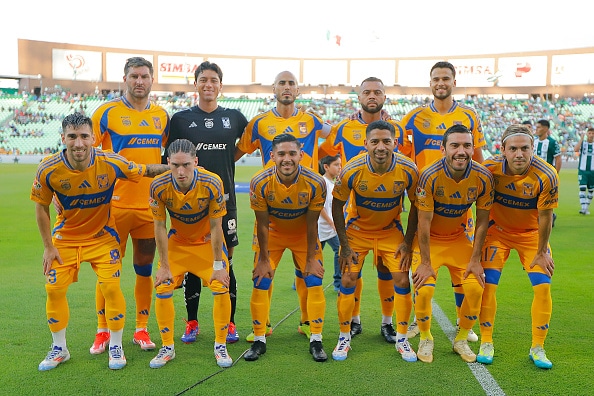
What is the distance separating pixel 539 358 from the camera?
4559mm

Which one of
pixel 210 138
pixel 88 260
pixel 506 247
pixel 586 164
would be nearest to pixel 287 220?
pixel 210 138

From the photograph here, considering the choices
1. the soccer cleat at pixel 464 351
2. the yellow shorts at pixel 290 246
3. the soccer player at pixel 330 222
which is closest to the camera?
the soccer cleat at pixel 464 351

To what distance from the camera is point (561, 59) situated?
178 ft

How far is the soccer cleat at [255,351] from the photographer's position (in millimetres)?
4785

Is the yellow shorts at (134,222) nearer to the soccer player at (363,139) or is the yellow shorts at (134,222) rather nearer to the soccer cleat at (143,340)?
the soccer cleat at (143,340)

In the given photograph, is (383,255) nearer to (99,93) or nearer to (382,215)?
(382,215)

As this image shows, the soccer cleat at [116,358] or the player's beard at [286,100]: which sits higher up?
the player's beard at [286,100]

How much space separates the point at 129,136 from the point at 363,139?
242 cm

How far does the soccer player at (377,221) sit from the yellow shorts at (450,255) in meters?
0.14

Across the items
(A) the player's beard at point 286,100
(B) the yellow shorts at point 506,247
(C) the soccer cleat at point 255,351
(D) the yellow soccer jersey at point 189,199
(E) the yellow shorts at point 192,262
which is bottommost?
(C) the soccer cleat at point 255,351

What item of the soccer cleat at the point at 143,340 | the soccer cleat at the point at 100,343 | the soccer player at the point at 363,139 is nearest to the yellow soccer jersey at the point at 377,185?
the soccer player at the point at 363,139

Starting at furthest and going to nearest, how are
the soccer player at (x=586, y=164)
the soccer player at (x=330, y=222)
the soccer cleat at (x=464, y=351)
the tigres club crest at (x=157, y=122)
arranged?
the soccer player at (x=586, y=164), the soccer player at (x=330, y=222), the tigres club crest at (x=157, y=122), the soccer cleat at (x=464, y=351)

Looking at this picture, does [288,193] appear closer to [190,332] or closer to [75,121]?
[190,332]

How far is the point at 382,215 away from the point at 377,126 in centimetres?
88
